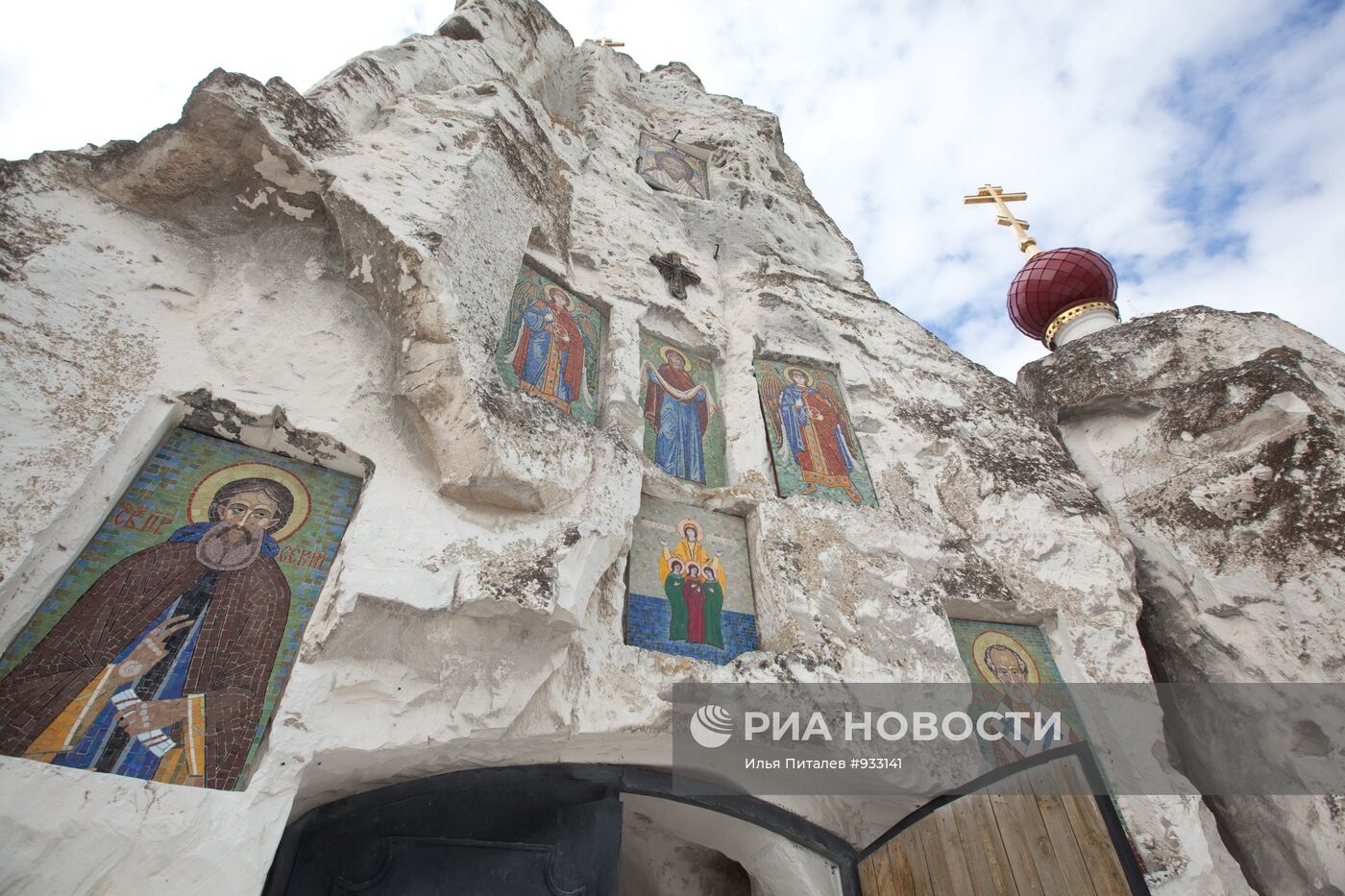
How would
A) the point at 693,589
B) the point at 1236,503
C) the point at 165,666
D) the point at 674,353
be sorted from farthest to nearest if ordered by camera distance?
1. the point at 674,353
2. the point at 1236,503
3. the point at 693,589
4. the point at 165,666

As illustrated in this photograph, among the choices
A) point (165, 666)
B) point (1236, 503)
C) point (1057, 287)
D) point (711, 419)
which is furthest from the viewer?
point (1057, 287)

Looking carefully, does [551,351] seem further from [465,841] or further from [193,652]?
[465,841]

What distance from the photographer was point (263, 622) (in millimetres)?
2541

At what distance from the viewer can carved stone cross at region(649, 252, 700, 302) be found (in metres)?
5.72

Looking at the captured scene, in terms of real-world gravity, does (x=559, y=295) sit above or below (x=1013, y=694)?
above

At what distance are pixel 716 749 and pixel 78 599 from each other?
8.33 feet

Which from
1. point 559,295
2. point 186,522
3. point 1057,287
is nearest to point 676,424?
point 559,295

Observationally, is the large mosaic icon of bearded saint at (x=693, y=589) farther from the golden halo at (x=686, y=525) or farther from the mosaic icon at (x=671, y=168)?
the mosaic icon at (x=671, y=168)

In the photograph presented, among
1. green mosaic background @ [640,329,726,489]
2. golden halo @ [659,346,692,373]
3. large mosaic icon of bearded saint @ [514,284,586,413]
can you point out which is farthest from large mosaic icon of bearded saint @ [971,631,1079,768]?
large mosaic icon of bearded saint @ [514,284,586,413]

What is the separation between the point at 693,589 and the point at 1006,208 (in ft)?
33.4

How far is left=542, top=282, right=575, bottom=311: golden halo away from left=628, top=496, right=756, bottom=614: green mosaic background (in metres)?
1.61

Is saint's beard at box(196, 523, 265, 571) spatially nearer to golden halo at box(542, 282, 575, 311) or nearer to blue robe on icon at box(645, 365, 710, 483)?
blue robe on icon at box(645, 365, 710, 483)

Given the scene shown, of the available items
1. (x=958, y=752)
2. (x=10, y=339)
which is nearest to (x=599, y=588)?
(x=958, y=752)

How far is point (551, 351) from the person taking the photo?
4.39 metres
